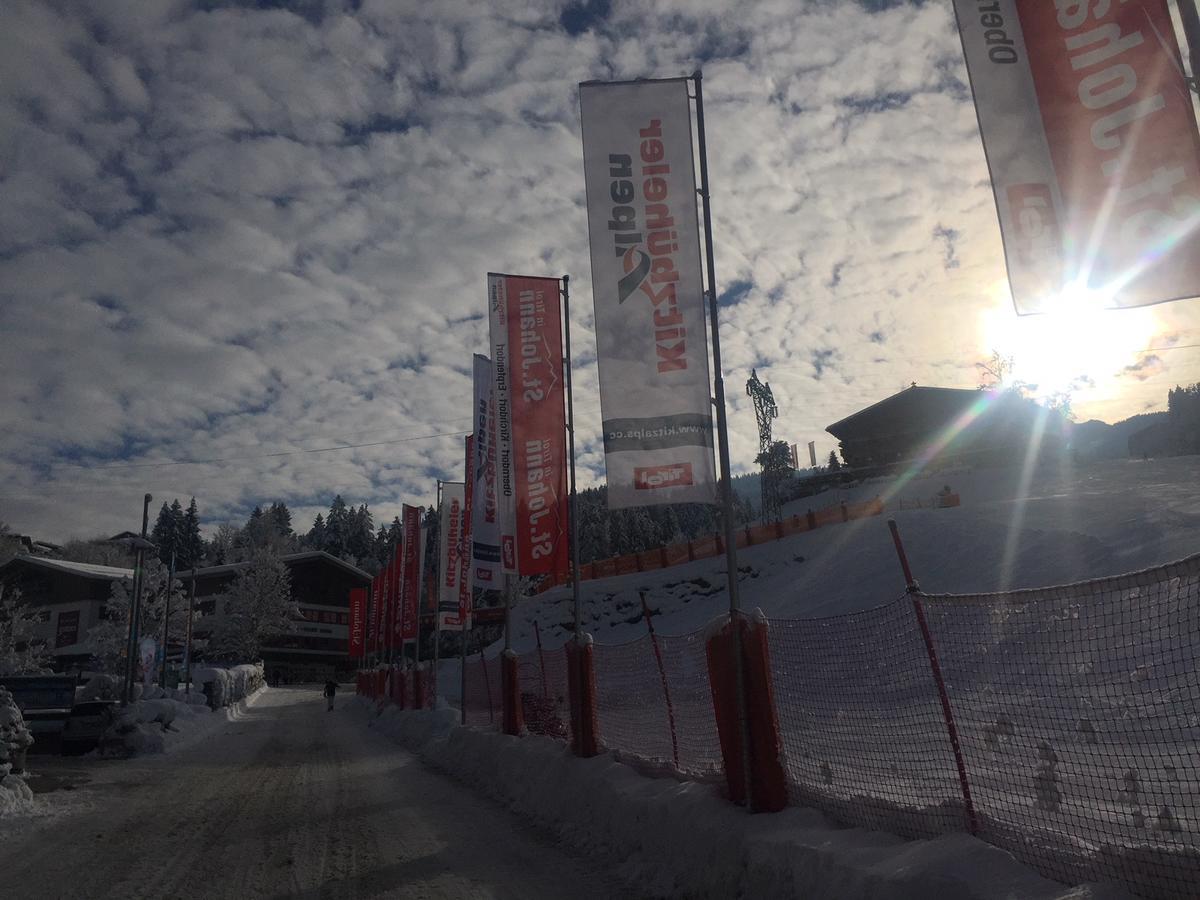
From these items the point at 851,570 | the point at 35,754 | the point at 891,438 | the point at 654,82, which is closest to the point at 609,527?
the point at 891,438

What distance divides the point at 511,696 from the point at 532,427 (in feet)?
14.4

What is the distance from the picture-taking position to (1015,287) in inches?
200

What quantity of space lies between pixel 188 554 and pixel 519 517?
427 ft

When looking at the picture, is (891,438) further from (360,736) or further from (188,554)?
(188,554)

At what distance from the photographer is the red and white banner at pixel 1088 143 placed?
4.49m

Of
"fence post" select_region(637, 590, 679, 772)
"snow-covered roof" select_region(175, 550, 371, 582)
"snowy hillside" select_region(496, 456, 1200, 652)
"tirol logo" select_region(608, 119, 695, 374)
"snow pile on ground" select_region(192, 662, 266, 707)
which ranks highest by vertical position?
"snow-covered roof" select_region(175, 550, 371, 582)

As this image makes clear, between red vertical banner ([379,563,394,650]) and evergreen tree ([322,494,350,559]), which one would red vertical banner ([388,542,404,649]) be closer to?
red vertical banner ([379,563,394,650])

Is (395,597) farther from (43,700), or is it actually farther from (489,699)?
(489,699)

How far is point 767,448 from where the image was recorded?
76.4m

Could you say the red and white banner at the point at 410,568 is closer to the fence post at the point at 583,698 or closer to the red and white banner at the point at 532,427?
the red and white banner at the point at 532,427

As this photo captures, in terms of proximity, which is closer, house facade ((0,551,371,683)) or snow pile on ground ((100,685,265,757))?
snow pile on ground ((100,685,265,757))

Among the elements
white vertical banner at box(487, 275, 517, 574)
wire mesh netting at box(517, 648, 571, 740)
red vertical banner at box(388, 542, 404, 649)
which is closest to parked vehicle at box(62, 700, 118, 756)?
wire mesh netting at box(517, 648, 571, 740)

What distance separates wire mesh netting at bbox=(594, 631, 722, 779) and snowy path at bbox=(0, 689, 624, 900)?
1.49 meters

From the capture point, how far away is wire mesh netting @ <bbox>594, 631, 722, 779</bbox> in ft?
25.6
